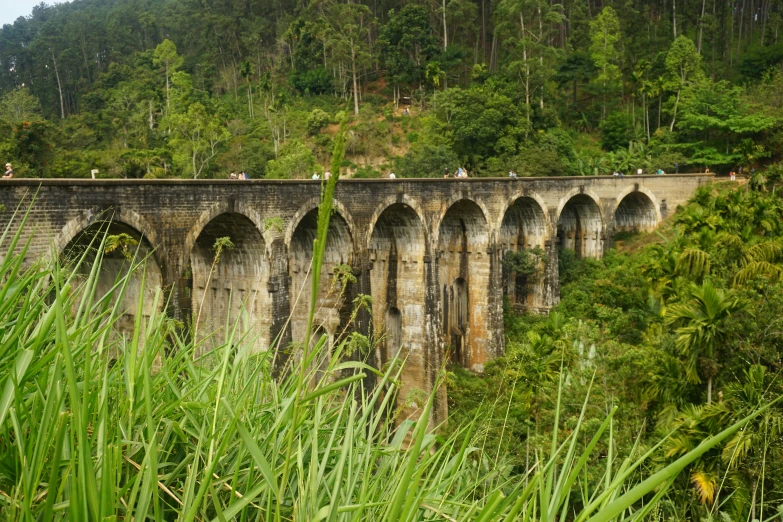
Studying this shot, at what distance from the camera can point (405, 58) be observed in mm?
43156

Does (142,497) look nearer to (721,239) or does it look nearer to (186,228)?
(186,228)

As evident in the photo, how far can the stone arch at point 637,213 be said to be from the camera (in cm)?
2958

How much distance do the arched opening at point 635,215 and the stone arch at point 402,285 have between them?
44.2 ft

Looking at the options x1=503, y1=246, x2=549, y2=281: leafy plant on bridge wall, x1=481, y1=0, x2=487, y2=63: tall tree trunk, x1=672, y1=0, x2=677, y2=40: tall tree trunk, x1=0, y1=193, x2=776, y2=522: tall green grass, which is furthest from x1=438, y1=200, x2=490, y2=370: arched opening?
x1=672, y1=0, x2=677, y2=40: tall tree trunk

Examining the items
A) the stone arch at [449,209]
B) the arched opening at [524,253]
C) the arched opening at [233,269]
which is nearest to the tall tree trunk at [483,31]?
the arched opening at [524,253]

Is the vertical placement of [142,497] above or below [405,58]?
below

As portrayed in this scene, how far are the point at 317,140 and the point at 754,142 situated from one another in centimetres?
2191

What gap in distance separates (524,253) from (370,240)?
28.5ft

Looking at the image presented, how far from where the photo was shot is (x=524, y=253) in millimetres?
24891

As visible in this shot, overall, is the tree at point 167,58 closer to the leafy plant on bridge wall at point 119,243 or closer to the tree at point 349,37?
the tree at point 349,37

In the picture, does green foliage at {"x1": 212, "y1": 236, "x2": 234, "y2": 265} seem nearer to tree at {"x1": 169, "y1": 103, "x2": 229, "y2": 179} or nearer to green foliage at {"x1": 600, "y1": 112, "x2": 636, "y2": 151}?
tree at {"x1": 169, "y1": 103, "x2": 229, "y2": 179}

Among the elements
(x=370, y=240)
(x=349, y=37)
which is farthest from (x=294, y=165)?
(x=349, y=37)

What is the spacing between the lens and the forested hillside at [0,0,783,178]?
3225 centimetres

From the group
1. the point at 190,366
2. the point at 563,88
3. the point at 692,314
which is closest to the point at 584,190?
the point at 692,314
